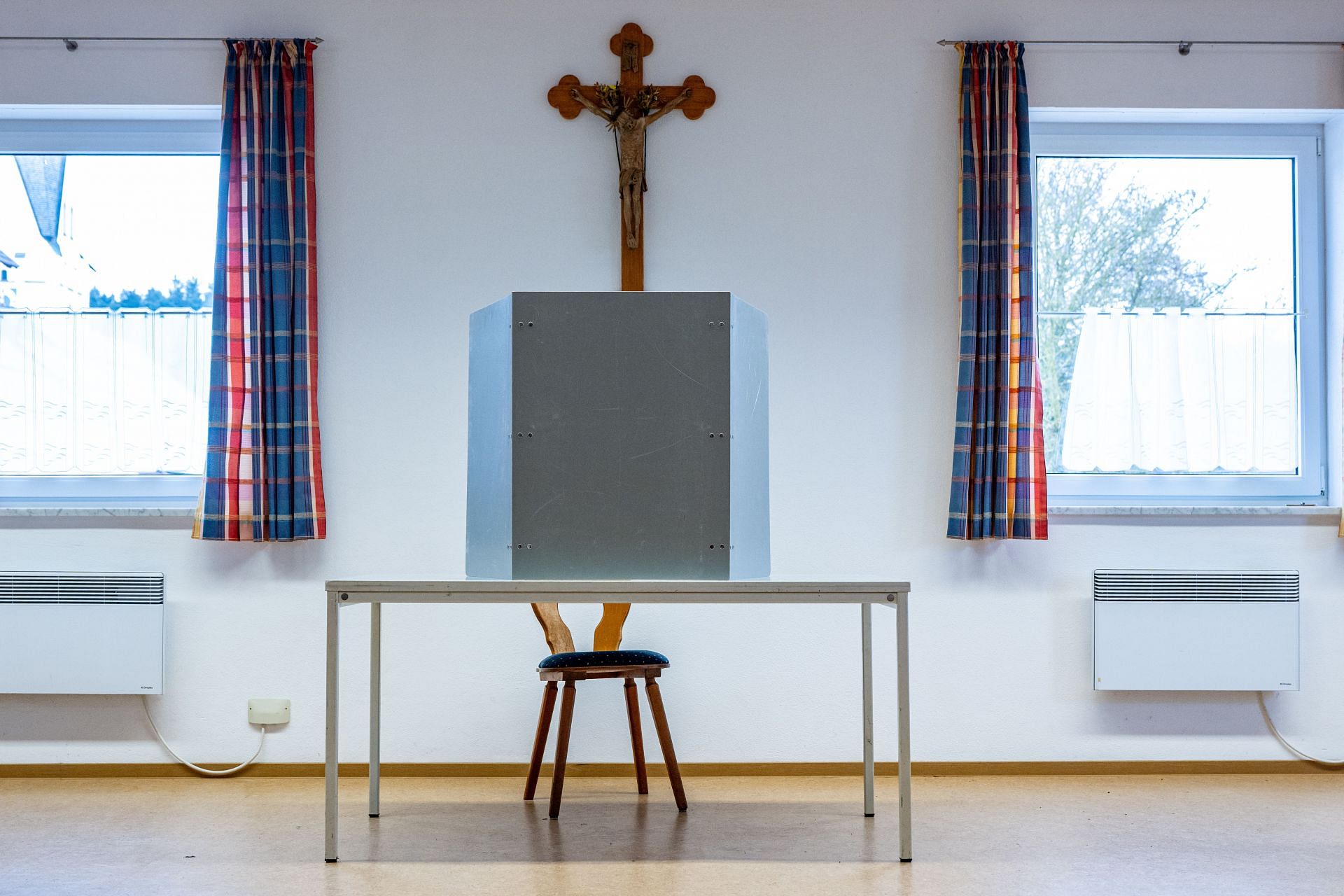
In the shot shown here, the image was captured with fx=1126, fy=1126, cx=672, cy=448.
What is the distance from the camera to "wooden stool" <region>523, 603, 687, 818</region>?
8.89 ft

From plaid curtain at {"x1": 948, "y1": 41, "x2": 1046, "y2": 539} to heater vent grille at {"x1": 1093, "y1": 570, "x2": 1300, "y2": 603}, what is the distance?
271 millimetres

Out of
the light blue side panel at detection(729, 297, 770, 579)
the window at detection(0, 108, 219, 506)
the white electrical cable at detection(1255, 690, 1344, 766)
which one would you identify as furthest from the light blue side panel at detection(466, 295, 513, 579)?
the white electrical cable at detection(1255, 690, 1344, 766)

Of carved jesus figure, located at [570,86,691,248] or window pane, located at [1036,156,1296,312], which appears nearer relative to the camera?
carved jesus figure, located at [570,86,691,248]

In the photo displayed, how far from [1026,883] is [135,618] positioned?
241cm

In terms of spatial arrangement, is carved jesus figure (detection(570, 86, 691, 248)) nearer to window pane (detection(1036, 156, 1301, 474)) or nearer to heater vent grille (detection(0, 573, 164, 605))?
window pane (detection(1036, 156, 1301, 474))

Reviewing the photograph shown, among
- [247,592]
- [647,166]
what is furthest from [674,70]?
[247,592]

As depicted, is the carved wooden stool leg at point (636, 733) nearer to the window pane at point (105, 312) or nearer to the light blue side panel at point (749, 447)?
the light blue side panel at point (749, 447)

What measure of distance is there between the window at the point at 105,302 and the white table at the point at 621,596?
130cm

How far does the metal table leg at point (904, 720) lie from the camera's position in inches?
91.3

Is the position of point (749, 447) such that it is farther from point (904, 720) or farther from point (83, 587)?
point (83, 587)

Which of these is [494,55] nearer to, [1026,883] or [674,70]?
[674,70]

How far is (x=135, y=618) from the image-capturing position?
3.14 meters

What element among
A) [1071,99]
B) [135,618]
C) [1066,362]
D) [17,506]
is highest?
[1071,99]

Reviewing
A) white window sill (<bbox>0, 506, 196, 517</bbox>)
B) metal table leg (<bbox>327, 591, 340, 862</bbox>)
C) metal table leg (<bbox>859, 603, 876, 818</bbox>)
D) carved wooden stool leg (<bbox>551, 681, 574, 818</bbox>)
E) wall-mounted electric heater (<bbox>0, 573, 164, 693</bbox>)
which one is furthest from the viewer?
white window sill (<bbox>0, 506, 196, 517</bbox>)
